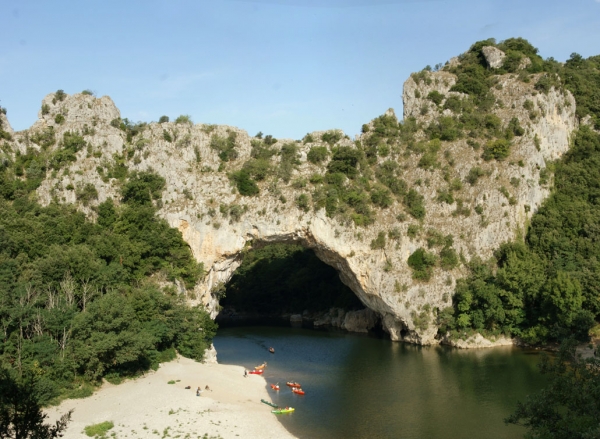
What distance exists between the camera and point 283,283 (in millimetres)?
77125

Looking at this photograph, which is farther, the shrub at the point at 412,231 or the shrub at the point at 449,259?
the shrub at the point at 412,231

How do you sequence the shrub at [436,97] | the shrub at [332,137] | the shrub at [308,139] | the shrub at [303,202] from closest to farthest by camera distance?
the shrub at [303,202], the shrub at [332,137], the shrub at [308,139], the shrub at [436,97]

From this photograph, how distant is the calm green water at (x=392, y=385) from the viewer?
92.3 feet

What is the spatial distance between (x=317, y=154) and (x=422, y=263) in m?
15.8

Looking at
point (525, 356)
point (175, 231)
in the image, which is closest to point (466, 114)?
point (525, 356)

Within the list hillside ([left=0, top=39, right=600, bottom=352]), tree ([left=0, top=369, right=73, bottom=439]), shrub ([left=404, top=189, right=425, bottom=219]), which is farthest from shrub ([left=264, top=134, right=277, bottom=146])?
tree ([left=0, top=369, right=73, bottom=439])

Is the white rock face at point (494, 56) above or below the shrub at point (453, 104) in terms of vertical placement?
above

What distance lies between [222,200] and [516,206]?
99.1ft

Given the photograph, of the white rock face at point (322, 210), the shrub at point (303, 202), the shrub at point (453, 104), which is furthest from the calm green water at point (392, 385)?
the shrub at point (453, 104)

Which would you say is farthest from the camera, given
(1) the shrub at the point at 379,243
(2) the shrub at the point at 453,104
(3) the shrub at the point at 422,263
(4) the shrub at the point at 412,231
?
(2) the shrub at the point at 453,104

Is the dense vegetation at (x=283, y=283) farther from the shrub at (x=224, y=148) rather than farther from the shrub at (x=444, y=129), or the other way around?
the shrub at (x=444, y=129)

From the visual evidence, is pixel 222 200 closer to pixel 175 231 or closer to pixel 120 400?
pixel 175 231

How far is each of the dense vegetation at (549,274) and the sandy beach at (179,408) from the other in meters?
23.2

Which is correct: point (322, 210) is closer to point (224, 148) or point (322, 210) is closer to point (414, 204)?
point (414, 204)
